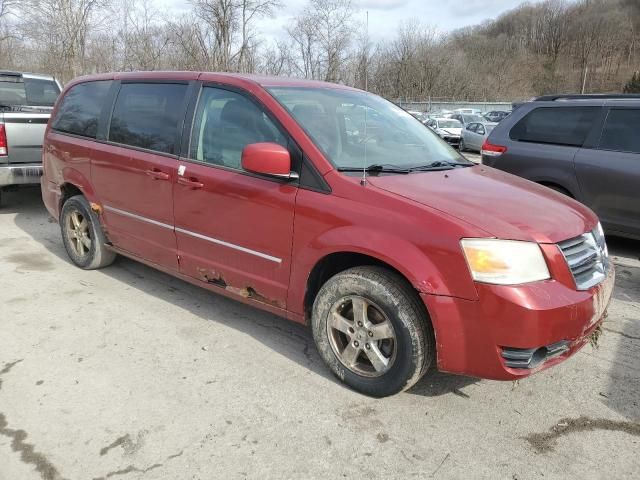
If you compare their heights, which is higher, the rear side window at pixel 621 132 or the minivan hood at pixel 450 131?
the rear side window at pixel 621 132

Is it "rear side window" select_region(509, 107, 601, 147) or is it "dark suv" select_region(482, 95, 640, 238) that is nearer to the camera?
"dark suv" select_region(482, 95, 640, 238)

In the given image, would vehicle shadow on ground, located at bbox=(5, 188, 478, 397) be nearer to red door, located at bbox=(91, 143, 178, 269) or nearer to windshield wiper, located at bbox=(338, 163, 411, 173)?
red door, located at bbox=(91, 143, 178, 269)

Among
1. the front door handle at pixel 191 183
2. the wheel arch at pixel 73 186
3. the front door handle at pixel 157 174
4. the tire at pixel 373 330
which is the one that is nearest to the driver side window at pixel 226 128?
the front door handle at pixel 191 183

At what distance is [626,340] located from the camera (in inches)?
149

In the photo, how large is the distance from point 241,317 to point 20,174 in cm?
455

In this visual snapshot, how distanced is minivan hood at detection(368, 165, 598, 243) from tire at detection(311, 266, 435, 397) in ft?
1.56

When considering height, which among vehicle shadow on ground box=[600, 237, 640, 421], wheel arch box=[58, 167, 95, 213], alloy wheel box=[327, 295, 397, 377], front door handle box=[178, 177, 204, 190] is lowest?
vehicle shadow on ground box=[600, 237, 640, 421]

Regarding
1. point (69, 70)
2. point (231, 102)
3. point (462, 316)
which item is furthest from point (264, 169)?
point (69, 70)

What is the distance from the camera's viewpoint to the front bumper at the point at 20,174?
6.76m

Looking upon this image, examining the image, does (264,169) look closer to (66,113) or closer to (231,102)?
(231,102)

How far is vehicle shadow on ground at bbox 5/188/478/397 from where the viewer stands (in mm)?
3213

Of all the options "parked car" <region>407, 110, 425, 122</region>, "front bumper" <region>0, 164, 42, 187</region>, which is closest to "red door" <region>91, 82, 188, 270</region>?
"parked car" <region>407, 110, 425, 122</region>

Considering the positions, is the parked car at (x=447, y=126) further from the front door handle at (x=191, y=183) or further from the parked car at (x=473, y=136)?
the front door handle at (x=191, y=183)

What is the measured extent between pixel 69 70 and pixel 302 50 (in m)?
18.3
